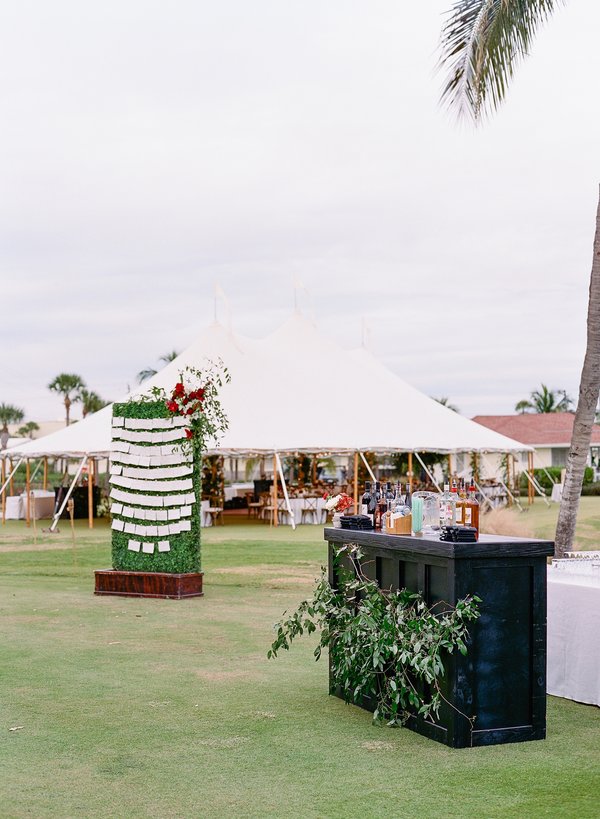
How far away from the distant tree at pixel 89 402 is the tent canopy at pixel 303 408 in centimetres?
4267

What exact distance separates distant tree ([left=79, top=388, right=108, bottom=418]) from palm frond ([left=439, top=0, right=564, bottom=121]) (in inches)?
2442

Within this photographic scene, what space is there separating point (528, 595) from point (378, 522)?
123 centimetres

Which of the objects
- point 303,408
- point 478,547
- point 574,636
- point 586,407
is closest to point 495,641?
point 478,547

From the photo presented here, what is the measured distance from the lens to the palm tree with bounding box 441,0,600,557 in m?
10.9

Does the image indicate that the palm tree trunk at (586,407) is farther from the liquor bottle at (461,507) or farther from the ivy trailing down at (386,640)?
the liquor bottle at (461,507)

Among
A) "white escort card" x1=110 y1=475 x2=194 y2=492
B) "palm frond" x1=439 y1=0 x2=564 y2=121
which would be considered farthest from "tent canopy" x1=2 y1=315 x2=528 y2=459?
"palm frond" x1=439 y1=0 x2=564 y2=121

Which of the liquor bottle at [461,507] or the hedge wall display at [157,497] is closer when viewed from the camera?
the liquor bottle at [461,507]

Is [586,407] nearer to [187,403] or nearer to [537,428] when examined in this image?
[187,403]

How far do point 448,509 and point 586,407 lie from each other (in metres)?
5.44

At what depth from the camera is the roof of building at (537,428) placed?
6124 cm

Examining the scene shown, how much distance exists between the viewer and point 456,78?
1200cm

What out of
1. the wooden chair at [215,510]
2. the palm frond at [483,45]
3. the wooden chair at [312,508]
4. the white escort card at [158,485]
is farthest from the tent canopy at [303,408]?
the palm frond at [483,45]

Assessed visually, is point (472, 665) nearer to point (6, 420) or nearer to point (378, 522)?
point (378, 522)

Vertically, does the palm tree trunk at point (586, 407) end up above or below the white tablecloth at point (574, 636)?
above
